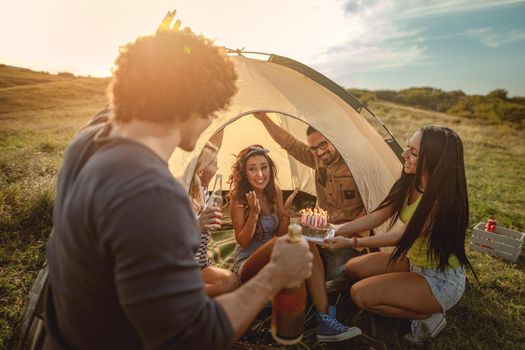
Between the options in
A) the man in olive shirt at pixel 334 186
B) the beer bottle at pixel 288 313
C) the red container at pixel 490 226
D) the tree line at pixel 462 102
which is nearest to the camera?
the beer bottle at pixel 288 313

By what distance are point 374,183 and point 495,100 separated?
1368 inches

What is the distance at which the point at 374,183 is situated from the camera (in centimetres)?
383

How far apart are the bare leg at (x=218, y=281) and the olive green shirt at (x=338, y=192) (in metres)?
1.74

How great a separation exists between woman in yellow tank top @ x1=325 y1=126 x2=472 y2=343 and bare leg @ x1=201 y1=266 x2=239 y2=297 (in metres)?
0.92

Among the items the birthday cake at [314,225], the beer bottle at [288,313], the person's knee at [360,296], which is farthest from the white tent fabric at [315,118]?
the beer bottle at [288,313]

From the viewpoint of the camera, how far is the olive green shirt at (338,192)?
13.6 feet

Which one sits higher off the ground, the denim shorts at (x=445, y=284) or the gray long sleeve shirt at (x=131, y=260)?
the gray long sleeve shirt at (x=131, y=260)

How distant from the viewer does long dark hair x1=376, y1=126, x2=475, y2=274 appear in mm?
2607

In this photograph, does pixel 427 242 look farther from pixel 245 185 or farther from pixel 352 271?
pixel 245 185

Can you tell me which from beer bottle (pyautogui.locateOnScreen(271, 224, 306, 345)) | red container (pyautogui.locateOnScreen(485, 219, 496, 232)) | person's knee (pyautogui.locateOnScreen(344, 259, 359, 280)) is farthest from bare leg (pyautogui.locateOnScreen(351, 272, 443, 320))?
red container (pyautogui.locateOnScreen(485, 219, 496, 232))

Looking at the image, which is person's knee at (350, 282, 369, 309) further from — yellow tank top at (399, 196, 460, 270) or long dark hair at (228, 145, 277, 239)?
long dark hair at (228, 145, 277, 239)

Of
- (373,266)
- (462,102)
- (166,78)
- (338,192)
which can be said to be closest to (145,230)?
(166,78)

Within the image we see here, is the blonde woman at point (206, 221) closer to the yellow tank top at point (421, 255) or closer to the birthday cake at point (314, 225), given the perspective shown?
the birthday cake at point (314, 225)

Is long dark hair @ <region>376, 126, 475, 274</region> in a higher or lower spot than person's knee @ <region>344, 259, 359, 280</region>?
higher
